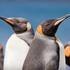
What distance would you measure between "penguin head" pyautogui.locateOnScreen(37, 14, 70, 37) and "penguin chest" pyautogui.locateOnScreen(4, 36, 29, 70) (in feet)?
0.70

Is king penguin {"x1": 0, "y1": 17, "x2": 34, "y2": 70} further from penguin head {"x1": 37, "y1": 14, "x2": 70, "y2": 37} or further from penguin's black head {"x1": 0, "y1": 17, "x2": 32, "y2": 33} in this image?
penguin head {"x1": 37, "y1": 14, "x2": 70, "y2": 37}

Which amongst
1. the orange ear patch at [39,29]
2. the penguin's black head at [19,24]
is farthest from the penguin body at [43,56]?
the penguin's black head at [19,24]

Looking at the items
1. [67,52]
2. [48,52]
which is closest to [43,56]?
[48,52]

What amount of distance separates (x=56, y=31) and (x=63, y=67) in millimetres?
301

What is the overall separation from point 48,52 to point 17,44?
32 cm

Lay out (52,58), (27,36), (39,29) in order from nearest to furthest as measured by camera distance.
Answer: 1. (52,58)
2. (39,29)
3. (27,36)

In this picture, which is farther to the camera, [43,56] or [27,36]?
[27,36]

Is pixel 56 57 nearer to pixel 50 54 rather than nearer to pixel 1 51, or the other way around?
pixel 50 54

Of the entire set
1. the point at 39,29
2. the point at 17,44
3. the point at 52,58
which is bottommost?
the point at 52,58

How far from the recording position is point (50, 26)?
859 centimetres

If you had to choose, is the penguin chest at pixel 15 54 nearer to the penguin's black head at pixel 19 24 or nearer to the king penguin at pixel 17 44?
the king penguin at pixel 17 44

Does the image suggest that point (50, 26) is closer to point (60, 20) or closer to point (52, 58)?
point (60, 20)

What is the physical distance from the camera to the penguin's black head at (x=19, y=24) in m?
8.81

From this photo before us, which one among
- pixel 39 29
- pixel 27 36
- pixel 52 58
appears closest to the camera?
pixel 52 58
